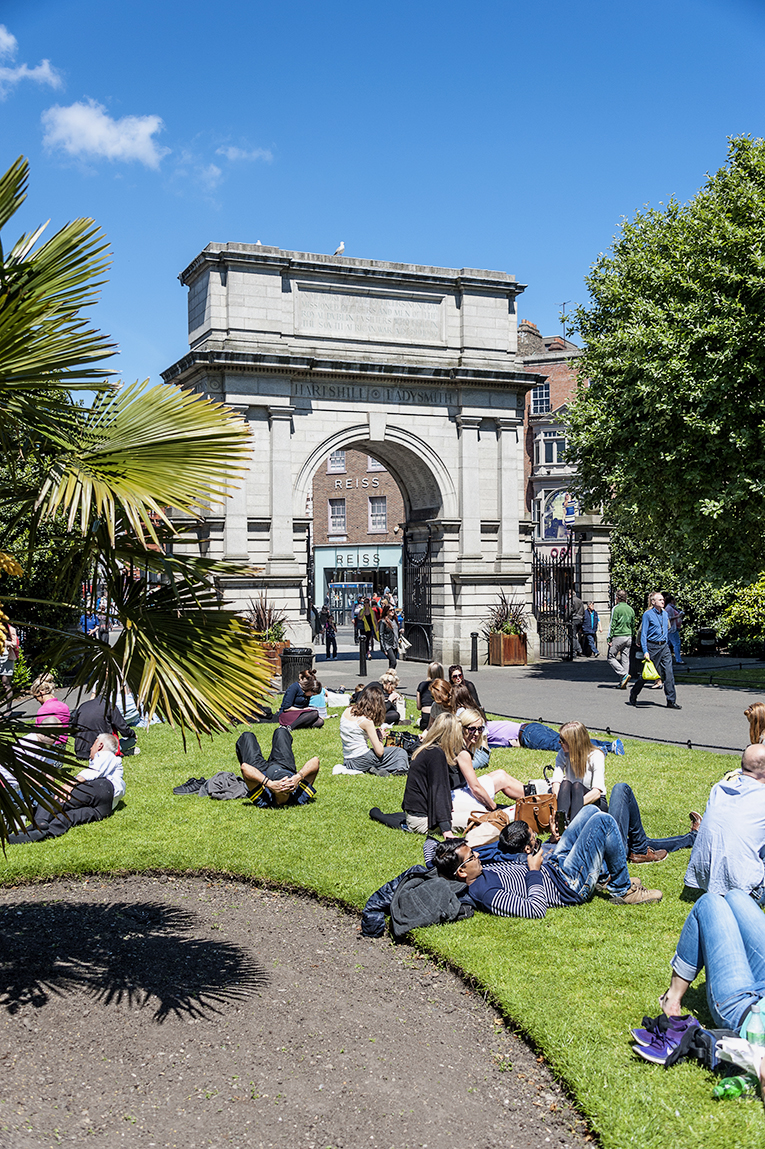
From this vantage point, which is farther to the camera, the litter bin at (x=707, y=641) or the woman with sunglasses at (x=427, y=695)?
the litter bin at (x=707, y=641)

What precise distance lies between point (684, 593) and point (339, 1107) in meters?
28.1

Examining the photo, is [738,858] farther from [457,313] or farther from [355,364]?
[457,313]

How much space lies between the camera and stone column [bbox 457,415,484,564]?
25750mm

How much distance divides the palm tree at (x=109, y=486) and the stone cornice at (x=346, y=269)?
724 inches

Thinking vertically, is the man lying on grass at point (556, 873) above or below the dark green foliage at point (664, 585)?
below

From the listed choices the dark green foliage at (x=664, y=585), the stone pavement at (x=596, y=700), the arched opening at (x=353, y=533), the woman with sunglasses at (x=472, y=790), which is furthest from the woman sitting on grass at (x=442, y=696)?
the arched opening at (x=353, y=533)

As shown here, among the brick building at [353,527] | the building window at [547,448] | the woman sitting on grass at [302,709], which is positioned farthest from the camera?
the building window at [547,448]

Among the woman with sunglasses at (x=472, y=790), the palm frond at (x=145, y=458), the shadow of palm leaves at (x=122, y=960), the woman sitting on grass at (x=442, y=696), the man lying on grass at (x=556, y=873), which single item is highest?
the palm frond at (x=145, y=458)

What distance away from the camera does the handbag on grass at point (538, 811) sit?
8258 mm

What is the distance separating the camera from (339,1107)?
4531 mm

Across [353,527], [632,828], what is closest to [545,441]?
[353,527]

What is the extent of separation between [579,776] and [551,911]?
1.59m

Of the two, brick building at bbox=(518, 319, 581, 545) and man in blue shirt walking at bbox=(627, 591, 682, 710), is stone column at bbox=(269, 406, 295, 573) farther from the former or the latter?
brick building at bbox=(518, 319, 581, 545)

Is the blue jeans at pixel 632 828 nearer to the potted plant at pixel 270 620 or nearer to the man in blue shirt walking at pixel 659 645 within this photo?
the man in blue shirt walking at pixel 659 645
